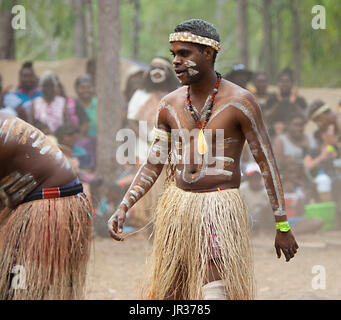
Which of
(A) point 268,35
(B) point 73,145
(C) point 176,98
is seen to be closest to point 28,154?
(C) point 176,98

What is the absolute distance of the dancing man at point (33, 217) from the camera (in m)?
3.44

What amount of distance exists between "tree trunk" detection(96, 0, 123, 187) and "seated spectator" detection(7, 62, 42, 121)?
118 centimetres

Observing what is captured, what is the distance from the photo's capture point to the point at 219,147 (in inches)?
135

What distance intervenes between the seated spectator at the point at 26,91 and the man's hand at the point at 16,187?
610 centimetres

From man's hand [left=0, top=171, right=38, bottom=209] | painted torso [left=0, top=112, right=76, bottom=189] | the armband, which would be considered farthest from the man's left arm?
man's hand [left=0, top=171, right=38, bottom=209]

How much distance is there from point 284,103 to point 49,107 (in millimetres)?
3743

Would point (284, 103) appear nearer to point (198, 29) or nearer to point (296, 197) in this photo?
point (296, 197)

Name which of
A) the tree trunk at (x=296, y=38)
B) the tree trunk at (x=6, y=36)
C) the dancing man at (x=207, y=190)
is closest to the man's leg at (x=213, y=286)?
the dancing man at (x=207, y=190)

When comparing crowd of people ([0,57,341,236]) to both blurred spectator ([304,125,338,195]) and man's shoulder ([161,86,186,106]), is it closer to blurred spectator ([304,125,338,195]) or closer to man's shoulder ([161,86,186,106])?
blurred spectator ([304,125,338,195])

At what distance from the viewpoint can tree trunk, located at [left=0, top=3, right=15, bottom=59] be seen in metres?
11.4

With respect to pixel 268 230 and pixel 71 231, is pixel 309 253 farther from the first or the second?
pixel 71 231

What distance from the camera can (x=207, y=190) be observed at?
3447 mm

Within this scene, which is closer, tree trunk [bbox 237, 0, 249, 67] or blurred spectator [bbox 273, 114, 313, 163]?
blurred spectator [bbox 273, 114, 313, 163]
